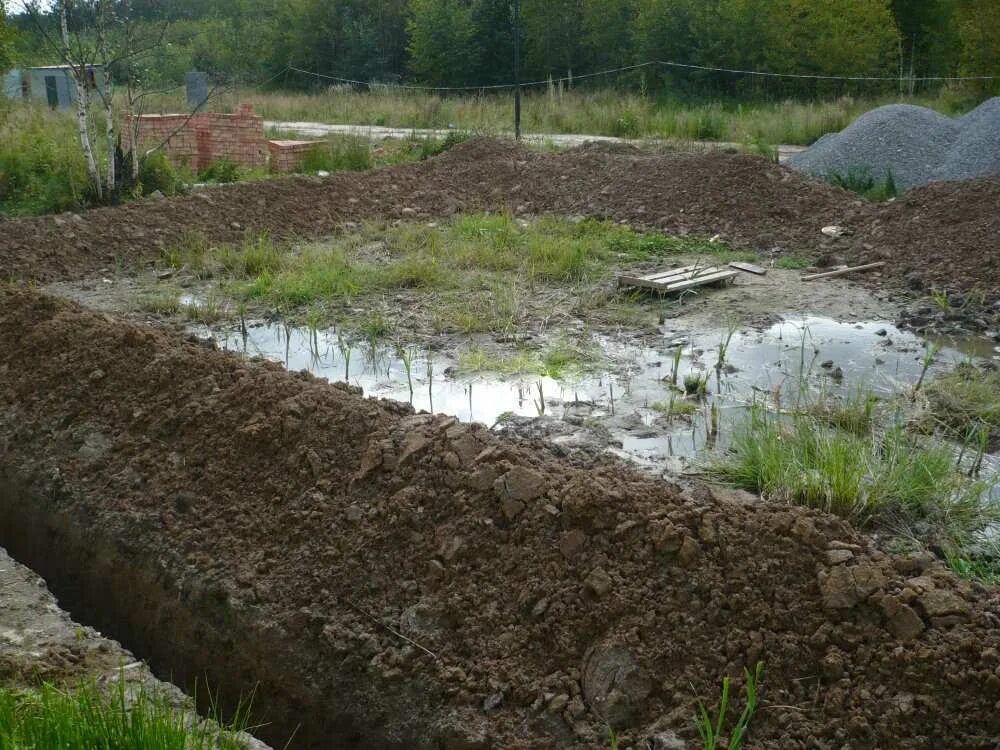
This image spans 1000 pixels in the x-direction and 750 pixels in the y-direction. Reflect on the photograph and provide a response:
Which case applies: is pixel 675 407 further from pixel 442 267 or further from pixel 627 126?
pixel 627 126

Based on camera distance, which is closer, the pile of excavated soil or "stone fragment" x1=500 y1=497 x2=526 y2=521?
the pile of excavated soil

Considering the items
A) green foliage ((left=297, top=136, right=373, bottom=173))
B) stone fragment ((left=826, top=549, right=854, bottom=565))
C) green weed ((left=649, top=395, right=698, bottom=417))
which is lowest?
green weed ((left=649, top=395, right=698, bottom=417))

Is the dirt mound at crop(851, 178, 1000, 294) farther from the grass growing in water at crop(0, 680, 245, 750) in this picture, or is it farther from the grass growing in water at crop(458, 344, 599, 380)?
the grass growing in water at crop(0, 680, 245, 750)

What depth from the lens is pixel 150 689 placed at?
133 inches

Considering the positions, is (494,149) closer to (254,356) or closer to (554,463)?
(254,356)

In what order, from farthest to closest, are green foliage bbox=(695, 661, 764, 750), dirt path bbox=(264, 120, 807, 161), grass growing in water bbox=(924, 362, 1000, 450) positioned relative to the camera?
dirt path bbox=(264, 120, 807, 161)
grass growing in water bbox=(924, 362, 1000, 450)
green foliage bbox=(695, 661, 764, 750)

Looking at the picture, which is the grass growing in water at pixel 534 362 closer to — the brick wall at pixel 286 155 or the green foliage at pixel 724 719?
Answer: the green foliage at pixel 724 719

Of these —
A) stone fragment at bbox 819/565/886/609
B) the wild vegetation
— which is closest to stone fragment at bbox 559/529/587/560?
stone fragment at bbox 819/565/886/609

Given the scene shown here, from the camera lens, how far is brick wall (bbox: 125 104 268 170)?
14.0 m

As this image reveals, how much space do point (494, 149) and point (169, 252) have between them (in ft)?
19.8

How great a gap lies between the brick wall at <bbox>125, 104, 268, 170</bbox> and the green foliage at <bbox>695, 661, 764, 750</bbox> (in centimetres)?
1246

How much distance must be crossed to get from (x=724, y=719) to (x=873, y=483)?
173cm

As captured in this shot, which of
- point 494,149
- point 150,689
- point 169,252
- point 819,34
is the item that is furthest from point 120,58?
point 819,34

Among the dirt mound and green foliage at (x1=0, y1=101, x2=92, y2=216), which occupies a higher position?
green foliage at (x1=0, y1=101, x2=92, y2=216)
